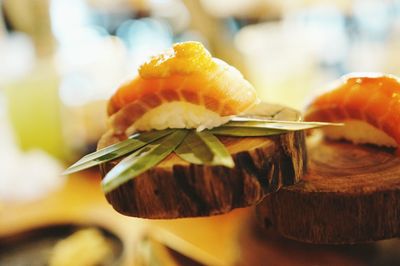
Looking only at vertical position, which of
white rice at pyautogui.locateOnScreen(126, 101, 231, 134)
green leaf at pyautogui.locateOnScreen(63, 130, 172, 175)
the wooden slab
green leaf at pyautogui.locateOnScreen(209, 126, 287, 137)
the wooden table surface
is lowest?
the wooden table surface

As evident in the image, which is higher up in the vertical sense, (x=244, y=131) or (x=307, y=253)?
(x=244, y=131)

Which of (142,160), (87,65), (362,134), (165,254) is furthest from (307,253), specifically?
(87,65)

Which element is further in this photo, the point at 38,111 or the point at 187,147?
the point at 38,111

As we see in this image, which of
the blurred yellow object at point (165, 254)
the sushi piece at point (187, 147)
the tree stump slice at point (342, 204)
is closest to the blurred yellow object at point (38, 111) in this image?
the blurred yellow object at point (165, 254)

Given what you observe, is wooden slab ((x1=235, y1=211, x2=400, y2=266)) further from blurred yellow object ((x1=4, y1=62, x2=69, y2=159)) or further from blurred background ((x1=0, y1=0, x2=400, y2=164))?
blurred yellow object ((x1=4, y1=62, x2=69, y2=159))

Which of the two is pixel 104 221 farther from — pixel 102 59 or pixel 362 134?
pixel 102 59

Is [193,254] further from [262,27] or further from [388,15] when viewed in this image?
[388,15]

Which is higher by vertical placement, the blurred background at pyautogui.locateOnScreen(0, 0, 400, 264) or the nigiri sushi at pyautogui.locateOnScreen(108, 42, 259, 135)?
the nigiri sushi at pyautogui.locateOnScreen(108, 42, 259, 135)

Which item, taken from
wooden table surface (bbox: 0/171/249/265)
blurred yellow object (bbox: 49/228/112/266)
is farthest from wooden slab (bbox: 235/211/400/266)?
blurred yellow object (bbox: 49/228/112/266)
